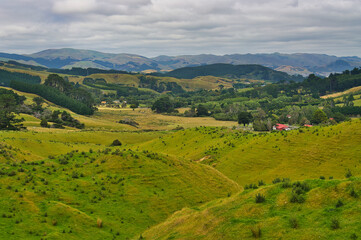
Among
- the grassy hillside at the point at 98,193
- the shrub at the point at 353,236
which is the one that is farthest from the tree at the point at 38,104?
the shrub at the point at 353,236

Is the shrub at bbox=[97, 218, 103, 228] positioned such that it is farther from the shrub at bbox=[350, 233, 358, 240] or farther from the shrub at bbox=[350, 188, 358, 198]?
the shrub at bbox=[350, 188, 358, 198]

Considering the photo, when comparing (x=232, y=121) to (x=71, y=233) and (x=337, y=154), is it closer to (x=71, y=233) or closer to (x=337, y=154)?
(x=337, y=154)

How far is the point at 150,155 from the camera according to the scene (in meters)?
42.0

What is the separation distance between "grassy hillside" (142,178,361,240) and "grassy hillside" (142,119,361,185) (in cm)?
2448

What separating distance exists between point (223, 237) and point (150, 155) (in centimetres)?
2420

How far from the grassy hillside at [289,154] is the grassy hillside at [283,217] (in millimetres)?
24481

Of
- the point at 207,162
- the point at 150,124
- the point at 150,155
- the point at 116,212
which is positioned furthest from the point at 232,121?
the point at 116,212

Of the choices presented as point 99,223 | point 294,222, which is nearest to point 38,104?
point 99,223

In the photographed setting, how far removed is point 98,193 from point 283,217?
63.7 feet

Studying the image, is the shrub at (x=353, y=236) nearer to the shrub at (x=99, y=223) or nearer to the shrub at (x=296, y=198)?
the shrub at (x=296, y=198)

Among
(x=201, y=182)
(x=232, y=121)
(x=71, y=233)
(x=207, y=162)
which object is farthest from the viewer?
Result: (x=232, y=121)

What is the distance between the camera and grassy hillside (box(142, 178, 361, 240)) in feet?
55.7

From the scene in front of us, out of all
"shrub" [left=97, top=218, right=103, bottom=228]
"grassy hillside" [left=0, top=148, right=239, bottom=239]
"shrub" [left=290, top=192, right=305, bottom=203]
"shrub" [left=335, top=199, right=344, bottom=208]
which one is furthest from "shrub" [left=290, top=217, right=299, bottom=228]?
"shrub" [left=97, top=218, right=103, bottom=228]

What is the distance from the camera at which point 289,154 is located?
2046 inches
